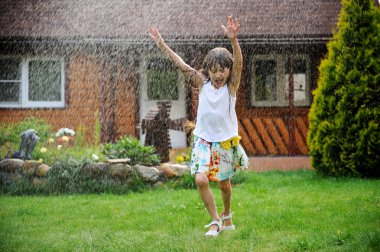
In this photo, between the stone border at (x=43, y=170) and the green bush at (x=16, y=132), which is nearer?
the stone border at (x=43, y=170)

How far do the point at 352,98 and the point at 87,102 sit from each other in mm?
6151

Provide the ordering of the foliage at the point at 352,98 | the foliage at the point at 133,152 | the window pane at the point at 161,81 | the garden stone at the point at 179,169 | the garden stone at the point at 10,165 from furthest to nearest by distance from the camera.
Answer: the window pane at the point at 161,81
the foliage at the point at 352,98
the foliage at the point at 133,152
the garden stone at the point at 179,169
the garden stone at the point at 10,165

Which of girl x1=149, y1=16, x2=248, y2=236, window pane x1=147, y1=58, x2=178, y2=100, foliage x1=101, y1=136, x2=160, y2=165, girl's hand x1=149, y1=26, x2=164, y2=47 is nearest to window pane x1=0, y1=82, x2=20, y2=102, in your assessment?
window pane x1=147, y1=58, x2=178, y2=100

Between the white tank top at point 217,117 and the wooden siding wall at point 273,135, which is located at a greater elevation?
the white tank top at point 217,117

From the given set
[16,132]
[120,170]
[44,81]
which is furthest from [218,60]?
[44,81]

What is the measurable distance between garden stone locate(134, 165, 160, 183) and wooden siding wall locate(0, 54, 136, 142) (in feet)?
14.8

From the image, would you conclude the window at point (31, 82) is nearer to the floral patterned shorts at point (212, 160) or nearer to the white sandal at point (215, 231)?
the floral patterned shorts at point (212, 160)

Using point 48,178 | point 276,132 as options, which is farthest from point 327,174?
point 48,178

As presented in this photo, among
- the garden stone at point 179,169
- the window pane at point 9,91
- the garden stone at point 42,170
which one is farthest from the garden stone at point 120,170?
the window pane at point 9,91

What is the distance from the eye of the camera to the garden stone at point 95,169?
23.2 ft

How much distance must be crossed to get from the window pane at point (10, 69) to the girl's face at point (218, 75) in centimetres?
848

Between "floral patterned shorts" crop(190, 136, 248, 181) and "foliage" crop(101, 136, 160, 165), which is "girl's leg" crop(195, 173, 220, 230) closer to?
"floral patterned shorts" crop(190, 136, 248, 181)

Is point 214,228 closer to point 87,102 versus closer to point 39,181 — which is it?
point 39,181

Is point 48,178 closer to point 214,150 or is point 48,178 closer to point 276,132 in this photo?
point 214,150
